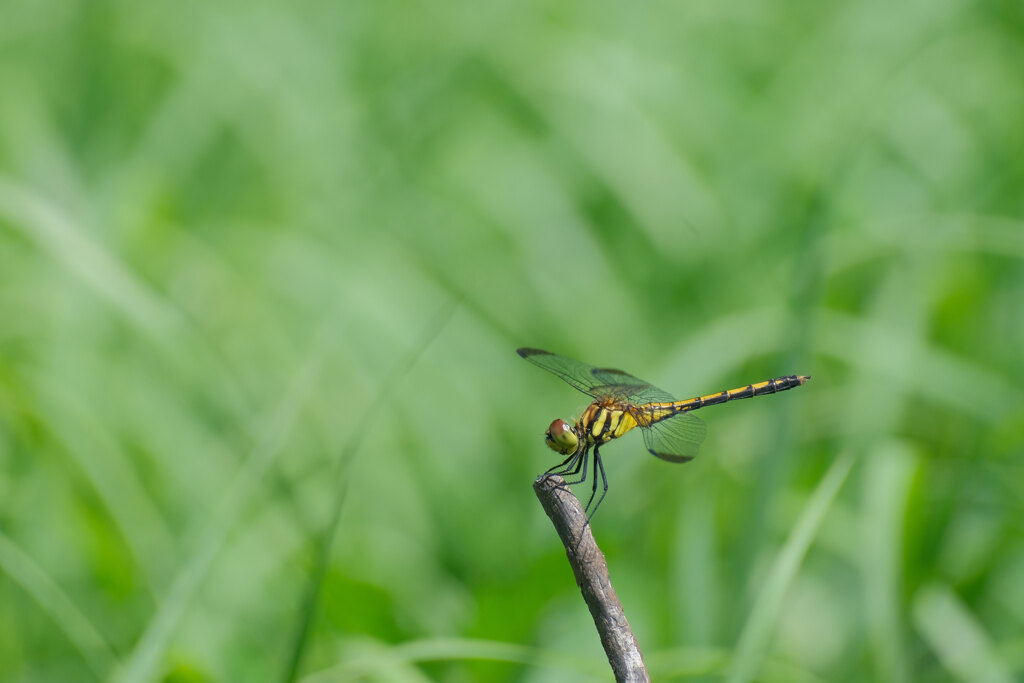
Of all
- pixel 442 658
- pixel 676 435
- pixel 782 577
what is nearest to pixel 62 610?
pixel 442 658

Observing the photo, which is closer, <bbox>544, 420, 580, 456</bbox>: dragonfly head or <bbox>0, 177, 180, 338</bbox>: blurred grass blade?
<bbox>544, 420, 580, 456</bbox>: dragonfly head

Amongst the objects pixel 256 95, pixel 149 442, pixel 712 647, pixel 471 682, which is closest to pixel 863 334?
pixel 712 647

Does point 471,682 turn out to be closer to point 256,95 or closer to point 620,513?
point 620,513

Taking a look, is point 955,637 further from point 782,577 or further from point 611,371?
point 611,371

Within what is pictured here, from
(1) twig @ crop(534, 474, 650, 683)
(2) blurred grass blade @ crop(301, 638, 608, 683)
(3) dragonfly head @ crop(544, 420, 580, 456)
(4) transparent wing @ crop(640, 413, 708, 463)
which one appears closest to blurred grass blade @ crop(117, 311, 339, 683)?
(2) blurred grass blade @ crop(301, 638, 608, 683)

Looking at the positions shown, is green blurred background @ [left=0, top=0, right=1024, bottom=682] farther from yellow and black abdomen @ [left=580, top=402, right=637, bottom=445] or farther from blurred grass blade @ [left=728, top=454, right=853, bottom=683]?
yellow and black abdomen @ [left=580, top=402, right=637, bottom=445]

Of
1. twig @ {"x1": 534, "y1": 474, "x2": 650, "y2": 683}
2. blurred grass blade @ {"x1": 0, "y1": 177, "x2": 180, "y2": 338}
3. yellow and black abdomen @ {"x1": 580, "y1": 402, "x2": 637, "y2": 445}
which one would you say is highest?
blurred grass blade @ {"x1": 0, "y1": 177, "x2": 180, "y2": 338}
